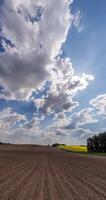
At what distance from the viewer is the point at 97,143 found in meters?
120

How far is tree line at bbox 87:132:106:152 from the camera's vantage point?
11619 cm

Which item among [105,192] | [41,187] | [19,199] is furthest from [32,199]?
[105,192]

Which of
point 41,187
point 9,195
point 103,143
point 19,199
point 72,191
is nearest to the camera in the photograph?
point 19,199

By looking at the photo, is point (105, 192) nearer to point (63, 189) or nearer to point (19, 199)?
point (63, 189)

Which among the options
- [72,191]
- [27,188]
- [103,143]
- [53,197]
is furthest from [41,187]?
[103,143]

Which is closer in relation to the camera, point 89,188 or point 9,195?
point 9,195

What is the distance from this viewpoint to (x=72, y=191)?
12.1 meters

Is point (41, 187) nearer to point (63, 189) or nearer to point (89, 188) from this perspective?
point (63, 189)

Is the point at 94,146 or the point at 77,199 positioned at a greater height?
the point at 94,146

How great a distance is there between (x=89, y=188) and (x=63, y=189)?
141 centimetres

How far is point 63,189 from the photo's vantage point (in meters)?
12.5

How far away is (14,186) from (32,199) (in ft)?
10.5

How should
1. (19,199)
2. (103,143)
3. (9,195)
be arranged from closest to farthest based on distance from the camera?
1. (19,199)
2. (9,195)
3. (103,143)

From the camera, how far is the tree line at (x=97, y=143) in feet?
381
